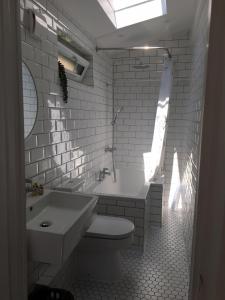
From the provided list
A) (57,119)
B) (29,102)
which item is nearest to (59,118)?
(57,119)

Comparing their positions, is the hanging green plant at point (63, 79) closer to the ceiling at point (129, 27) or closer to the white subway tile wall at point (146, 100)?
the ceiling at point (129, 27)

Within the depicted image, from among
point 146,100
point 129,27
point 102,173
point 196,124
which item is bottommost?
point 102,173

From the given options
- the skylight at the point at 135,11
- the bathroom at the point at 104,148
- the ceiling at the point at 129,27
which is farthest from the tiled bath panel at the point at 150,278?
the skylight at the point at 135,11

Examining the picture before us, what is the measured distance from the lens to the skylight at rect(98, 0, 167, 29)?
288 centimetres

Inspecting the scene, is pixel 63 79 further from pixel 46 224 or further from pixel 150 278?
pixel 150 278

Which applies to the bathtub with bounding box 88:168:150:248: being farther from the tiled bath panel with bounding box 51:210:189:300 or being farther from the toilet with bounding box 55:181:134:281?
the toilet with bounding box 55:181:134:281

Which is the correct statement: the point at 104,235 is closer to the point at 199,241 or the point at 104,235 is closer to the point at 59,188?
the point at 59,188

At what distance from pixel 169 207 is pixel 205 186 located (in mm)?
3504

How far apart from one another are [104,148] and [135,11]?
1.89 metres

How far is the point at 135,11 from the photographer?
2996 mm

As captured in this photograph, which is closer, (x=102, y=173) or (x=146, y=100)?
(x=102, y=173)

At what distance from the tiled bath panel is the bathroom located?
1 cm

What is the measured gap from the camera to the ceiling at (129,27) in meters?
2.35

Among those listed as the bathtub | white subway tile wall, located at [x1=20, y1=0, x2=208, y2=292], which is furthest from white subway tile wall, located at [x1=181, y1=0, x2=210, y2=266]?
the bathtub
